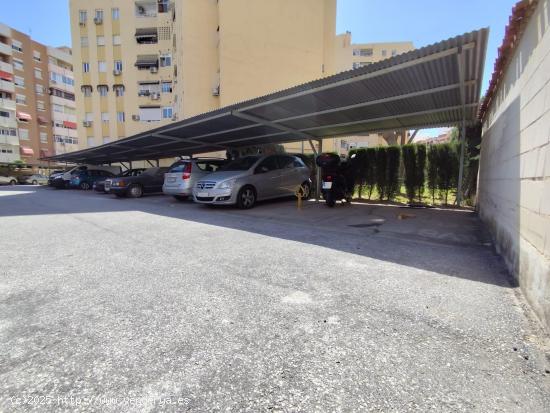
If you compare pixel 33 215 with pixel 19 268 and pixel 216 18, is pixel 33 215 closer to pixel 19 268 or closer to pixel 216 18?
pixel 19 268

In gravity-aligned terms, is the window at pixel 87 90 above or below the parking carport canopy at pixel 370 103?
above

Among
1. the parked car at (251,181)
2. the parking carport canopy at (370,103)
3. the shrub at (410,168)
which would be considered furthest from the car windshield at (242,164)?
the shrub at (410,168)

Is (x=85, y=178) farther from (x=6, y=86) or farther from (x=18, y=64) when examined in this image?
(x=18, y=64)

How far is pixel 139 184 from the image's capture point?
527 inches

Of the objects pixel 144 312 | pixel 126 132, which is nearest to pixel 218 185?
pixel 144 312

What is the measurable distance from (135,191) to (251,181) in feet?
23.6

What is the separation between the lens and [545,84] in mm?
2598

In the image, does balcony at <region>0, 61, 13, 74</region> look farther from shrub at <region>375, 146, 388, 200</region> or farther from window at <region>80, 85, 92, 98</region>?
shrub at <region>375, 146, 388, 200</region>

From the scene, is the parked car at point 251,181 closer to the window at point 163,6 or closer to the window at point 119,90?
the window at point 163,6

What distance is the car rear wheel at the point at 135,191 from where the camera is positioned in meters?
13.1

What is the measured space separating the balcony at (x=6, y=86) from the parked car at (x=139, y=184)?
45.8 meters

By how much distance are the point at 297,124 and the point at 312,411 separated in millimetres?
9475

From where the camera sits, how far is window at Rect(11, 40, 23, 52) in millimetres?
43641

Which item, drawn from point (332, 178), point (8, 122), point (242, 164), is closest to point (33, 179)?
point (8, 122)
